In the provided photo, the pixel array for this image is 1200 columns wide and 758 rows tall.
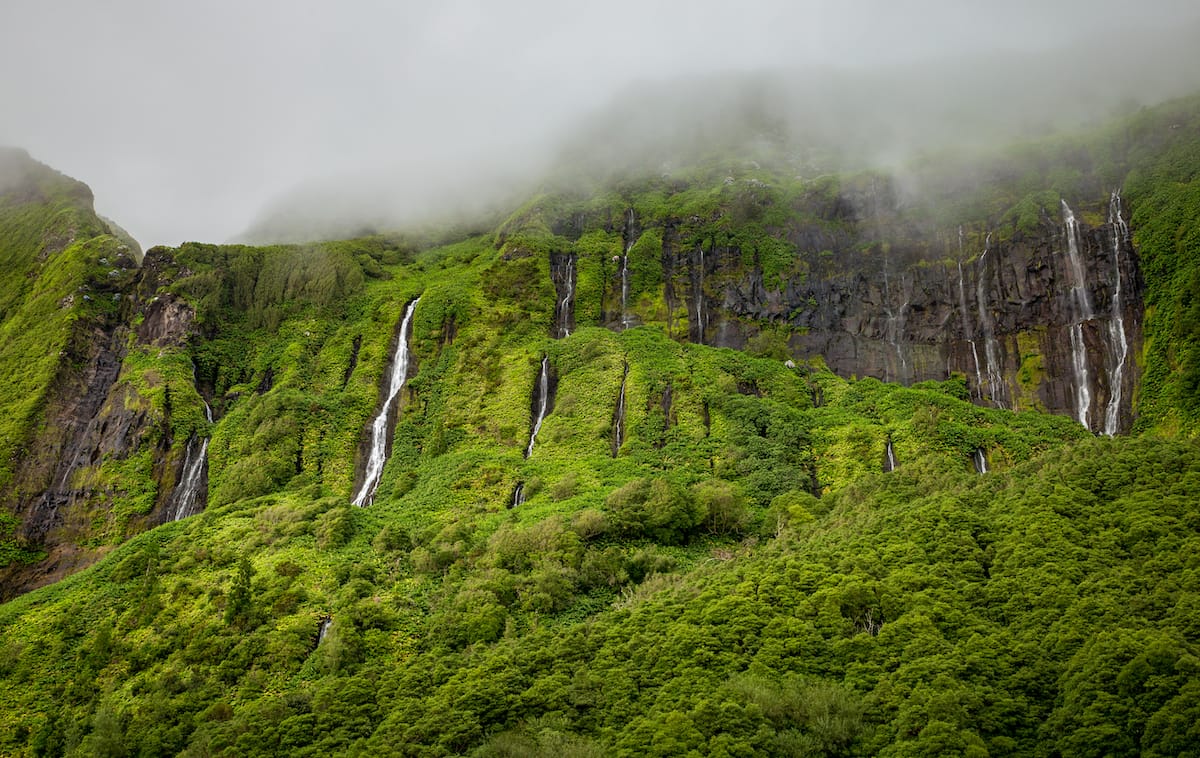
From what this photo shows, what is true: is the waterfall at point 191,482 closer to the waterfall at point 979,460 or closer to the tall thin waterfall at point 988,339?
the waterfall at point 979,460

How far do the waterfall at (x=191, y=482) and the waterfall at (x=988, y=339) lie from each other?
264ft

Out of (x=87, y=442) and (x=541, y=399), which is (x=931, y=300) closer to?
(x=541, y=399)

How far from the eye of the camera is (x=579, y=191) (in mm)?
118625

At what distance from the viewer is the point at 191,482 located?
76875 millimetres

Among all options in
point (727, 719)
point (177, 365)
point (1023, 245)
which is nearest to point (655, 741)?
point (727, 719)

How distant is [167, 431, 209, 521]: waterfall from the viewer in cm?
7481

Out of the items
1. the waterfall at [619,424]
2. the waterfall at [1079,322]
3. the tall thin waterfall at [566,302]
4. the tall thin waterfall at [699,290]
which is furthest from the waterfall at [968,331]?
the tall thin waterfall at [566,302]

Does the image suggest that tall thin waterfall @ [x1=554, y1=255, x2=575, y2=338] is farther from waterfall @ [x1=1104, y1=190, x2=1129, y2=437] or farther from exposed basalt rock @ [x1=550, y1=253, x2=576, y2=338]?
waterfall @ [x1=1104, y1=190, x2=1129, y2=437]

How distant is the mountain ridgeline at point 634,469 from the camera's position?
115 feet

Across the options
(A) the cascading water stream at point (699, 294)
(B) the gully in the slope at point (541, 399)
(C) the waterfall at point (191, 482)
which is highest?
(A) the cascading water stream at point (699, 294)

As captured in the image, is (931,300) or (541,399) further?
(931,300)

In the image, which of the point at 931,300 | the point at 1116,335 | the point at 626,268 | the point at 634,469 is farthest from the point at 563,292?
the point at 1116,335

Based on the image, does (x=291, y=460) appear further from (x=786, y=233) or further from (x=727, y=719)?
(x=786, y=233)

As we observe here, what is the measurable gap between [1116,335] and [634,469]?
47.6m
